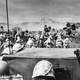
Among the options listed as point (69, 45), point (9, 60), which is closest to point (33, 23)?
point (69, 45)

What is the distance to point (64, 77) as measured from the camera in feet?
40.3

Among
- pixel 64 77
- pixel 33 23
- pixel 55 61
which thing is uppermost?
pixel 33 23

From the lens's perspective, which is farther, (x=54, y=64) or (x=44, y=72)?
(x=54, y=64)

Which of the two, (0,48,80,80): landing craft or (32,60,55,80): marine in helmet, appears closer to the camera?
(32,60,55,80): marine in helmet

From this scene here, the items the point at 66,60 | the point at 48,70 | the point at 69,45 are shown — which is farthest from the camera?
the point at 69,45

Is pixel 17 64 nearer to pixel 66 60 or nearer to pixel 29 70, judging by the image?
pixel 29 70

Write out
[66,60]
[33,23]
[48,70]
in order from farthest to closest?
[33,23]
[66,60]
[48,70]

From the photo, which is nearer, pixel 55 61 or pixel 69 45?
pixel 55 61

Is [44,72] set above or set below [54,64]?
below

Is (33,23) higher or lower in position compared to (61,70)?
higher

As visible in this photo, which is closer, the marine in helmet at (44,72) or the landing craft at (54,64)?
the marine in helmet at (44,72)

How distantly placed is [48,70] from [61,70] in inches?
60.3

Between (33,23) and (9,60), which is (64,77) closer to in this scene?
(9,60)

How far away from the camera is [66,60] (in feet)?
40.2
